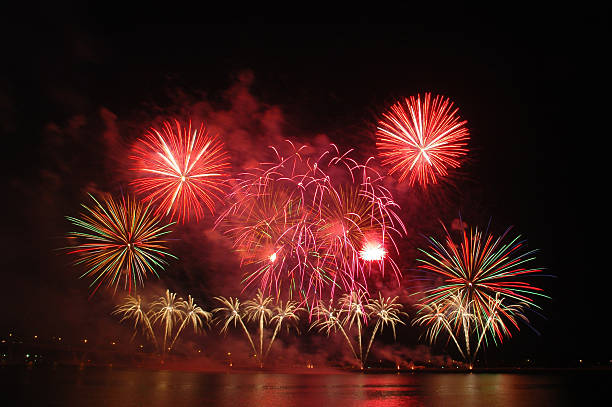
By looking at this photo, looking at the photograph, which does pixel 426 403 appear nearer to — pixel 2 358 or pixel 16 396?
pixel 16 396

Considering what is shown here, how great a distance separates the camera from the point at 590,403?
32094 millimetres

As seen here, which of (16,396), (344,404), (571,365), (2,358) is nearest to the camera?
(344,404)

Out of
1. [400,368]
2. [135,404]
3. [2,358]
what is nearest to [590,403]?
[135,404]

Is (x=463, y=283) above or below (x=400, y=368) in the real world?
above

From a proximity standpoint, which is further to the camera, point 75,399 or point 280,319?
point 280,319

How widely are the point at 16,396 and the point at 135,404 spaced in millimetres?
11363

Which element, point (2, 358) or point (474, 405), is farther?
point (2, 358)

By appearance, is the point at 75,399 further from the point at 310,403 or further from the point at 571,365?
the point at 571,365

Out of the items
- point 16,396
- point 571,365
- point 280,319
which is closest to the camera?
point 16,396

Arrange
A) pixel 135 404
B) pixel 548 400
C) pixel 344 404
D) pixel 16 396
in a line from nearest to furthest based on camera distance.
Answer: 1. pixel 135 404
2. pixel 344 404
3. pixel 16 396
4. pixel 548 400

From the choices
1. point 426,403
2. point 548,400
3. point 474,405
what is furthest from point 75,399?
point 548,400

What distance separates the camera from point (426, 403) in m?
29.0

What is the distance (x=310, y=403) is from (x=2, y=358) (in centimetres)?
12367

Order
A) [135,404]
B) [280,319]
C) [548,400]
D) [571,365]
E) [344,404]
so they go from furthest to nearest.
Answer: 1. [571,365]
2. [280,319]
3. [548,400]
4. [344,404]
5. [135,404]
